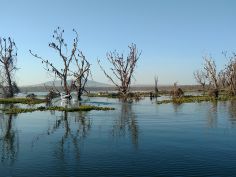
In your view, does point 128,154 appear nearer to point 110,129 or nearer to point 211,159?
point 211,159

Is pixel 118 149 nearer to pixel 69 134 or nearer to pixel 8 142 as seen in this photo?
pixel 69 134

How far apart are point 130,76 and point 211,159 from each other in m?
48.1

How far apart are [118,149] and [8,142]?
505 cm

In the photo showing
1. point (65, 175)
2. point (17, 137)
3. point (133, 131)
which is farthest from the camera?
point (133, 131)

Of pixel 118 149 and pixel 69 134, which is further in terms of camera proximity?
pixel 69 134

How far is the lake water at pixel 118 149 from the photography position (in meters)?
12.0

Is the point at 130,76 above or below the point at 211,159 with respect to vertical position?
above

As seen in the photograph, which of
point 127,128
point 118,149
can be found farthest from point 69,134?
point 118,149

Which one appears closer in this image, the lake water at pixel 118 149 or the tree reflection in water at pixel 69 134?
the lake water at pixel 118 149

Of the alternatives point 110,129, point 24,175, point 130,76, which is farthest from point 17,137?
point 130,76

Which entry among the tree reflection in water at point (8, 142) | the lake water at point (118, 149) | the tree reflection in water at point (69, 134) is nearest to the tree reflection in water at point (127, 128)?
the lake water at point (118, 149)

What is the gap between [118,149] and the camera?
1505cm

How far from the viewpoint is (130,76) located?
201 feet

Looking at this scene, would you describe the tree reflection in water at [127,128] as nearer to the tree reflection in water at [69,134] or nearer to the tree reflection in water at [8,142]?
the tree reflection in water at [69,134]
